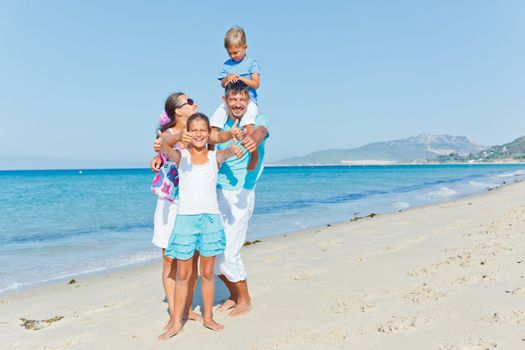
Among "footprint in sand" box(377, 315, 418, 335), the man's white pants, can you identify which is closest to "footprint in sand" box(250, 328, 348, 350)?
"footprint in sand" box(377, 315, 418, 335)

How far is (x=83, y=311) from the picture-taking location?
15.9 feet

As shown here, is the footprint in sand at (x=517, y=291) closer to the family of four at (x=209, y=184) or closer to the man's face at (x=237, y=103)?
the family of four at (x=209, y=184)

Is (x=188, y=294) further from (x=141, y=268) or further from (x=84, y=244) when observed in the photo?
(x=84, y=244)

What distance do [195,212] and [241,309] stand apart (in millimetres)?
1151

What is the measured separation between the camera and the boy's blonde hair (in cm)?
380

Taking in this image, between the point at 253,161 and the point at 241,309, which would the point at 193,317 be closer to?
the point at 241,309

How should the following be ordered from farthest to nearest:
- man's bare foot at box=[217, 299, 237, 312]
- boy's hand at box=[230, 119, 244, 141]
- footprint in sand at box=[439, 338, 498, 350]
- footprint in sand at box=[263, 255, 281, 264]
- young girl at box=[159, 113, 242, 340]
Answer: footprint in sand at box=[263, 255, 281, 264], man's bare foot at box=[217, 299, 237, 312], young girl at box=[159, 113, 242, 340], boy's hand at box=[230, 119, 244, 141], footprint in sand at box=[439, 338, 498, 350]

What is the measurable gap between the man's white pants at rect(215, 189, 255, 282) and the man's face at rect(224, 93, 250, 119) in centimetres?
73

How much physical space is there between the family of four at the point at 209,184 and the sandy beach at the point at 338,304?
41 cm

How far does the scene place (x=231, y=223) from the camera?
159 inches

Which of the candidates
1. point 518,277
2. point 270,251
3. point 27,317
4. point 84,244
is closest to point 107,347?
point 27,317

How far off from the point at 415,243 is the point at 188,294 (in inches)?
160

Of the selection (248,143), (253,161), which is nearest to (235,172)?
(253,161)

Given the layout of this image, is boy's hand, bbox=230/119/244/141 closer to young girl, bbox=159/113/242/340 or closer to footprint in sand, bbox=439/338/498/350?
young girl, bbox=159/113/242/340
